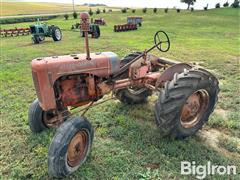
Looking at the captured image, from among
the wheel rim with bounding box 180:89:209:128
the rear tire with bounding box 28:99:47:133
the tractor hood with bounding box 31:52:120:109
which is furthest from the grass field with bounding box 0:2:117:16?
the wheel rim with bounding box 180:89:209:128

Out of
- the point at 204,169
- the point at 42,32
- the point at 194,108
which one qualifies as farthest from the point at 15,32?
the point at 204,169

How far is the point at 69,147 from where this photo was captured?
3373 mm

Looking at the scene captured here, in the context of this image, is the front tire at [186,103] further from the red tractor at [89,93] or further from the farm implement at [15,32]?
the farm implement at [15,32]

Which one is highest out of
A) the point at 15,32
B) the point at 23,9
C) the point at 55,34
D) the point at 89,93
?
the point at 89,93

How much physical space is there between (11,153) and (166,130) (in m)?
2.27

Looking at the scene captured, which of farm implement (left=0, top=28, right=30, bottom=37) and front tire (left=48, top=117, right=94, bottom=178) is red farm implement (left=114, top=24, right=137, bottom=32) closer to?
farm implement (left=0, top=28, right=30, bottom=37)

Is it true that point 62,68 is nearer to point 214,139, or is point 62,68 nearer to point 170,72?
point 170,72

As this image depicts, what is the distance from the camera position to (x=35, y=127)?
4301mm

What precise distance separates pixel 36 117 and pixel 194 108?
96.5 inches

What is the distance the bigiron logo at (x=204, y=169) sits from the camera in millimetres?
3510

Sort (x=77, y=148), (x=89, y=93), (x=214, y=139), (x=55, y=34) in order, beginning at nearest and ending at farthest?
(x=77, y=148), (x=89, y=93), (x=214, y=139), (x=55, y=34)

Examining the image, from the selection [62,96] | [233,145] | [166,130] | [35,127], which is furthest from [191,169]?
[35,127]

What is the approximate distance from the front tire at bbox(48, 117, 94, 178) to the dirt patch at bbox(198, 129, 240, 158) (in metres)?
1.82

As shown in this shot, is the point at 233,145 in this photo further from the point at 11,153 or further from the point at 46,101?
the point at 11,153
